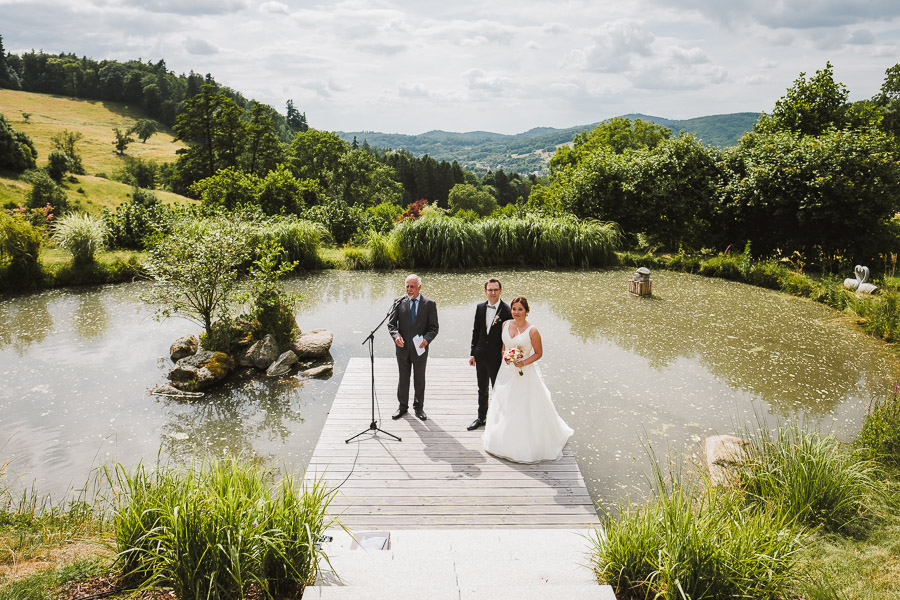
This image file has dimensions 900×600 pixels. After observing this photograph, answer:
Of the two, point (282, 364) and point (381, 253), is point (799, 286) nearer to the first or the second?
point (381, 253)

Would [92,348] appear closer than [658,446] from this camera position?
No

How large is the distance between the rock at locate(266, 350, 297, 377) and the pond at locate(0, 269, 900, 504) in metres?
0.29

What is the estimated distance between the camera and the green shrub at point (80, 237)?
1268cm

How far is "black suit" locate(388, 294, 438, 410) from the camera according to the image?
597cm

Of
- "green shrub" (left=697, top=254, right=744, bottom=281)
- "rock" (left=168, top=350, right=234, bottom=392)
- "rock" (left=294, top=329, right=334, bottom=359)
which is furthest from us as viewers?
"green shrub" (left=697, top=254, right=744, bottom=281)

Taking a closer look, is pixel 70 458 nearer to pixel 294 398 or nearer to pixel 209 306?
pixel 294 398

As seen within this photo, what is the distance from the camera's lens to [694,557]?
9.84 feet

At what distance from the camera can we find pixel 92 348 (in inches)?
360

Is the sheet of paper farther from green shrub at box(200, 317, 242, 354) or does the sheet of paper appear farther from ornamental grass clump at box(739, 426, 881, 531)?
green shrub at box(200, 317, 242, 354)

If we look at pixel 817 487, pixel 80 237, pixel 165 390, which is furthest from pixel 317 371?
pixel 80 237

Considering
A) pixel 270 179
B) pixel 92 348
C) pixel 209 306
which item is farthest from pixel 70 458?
pixel 270 179

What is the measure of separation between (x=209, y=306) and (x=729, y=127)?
174 meters

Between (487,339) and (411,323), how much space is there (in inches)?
37.0

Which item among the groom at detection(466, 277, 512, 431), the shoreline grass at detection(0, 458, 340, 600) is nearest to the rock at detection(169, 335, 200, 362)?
the shoreline grass at detection(0, 458, 340, 600)
